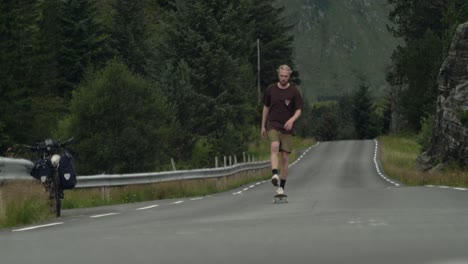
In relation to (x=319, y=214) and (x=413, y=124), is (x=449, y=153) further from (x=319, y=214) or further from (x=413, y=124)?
(x=413, y=124)

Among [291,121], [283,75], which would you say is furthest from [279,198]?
[283,75]

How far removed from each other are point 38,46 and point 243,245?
219 ft

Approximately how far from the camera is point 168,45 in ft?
208

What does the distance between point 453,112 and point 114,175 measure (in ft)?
64.7

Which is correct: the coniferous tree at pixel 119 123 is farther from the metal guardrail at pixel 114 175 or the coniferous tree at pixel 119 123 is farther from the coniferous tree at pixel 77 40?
the coniferous tree at pixel 77 40

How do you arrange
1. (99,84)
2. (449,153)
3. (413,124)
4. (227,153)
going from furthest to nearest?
1. (413,124)
2. (227,153)
3. (99,84)
4. (449,153)

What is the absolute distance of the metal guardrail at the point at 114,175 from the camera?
559 inches

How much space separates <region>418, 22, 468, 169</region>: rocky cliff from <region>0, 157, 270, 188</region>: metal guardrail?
8707mm

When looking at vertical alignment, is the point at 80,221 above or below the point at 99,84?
below

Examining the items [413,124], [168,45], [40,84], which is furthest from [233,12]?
[413,124]

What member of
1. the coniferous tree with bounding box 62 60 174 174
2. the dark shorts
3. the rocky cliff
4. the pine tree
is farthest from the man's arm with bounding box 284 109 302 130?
the pine tree

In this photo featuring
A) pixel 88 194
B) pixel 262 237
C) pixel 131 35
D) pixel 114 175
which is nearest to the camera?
pixel 262 237

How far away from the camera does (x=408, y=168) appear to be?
48.1 metres

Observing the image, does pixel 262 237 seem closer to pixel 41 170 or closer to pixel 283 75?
pixel 41 170
